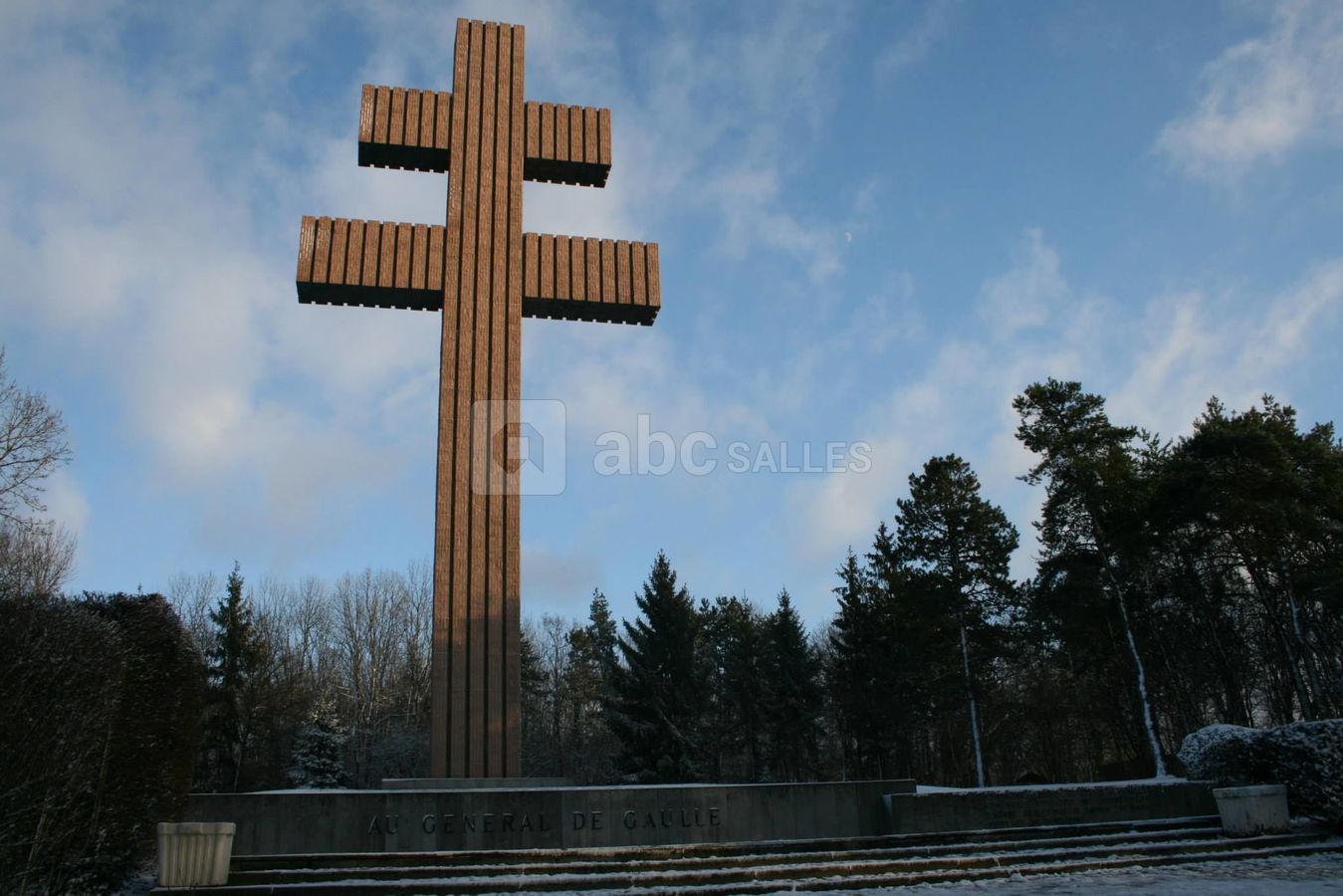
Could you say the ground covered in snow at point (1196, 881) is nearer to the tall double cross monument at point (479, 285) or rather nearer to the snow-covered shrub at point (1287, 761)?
the snow-covered shrub at point (1287, 761)

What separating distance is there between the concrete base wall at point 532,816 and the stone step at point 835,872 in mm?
1578

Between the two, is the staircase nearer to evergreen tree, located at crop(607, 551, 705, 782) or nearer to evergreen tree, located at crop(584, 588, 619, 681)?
evergreen tree, located at crop(607, 551, 705, 782)

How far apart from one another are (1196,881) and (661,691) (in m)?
21.5

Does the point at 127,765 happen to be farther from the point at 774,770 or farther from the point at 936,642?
the point at 774,770

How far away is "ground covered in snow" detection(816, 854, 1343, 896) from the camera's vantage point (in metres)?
7.68

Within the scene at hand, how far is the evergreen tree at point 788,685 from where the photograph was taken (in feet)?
113

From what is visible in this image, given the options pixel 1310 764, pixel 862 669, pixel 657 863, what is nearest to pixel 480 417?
pixel 657 863

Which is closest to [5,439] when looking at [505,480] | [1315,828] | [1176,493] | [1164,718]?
[505,480]

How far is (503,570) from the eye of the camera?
1385cm

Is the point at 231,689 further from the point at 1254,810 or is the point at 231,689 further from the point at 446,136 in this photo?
the point at 1254,810

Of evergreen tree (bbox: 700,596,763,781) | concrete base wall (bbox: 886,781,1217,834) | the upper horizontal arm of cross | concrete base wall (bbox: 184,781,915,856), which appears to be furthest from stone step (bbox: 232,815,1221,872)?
evergreen tree (bbox: 700,596,763,781)

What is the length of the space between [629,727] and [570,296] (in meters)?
17.1

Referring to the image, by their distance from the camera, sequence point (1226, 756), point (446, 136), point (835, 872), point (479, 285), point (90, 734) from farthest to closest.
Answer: point (446, 136), point (479, 285), point (1226, 756), point (835, 872), point (90, 734)

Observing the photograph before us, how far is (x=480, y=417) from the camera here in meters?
14.3
